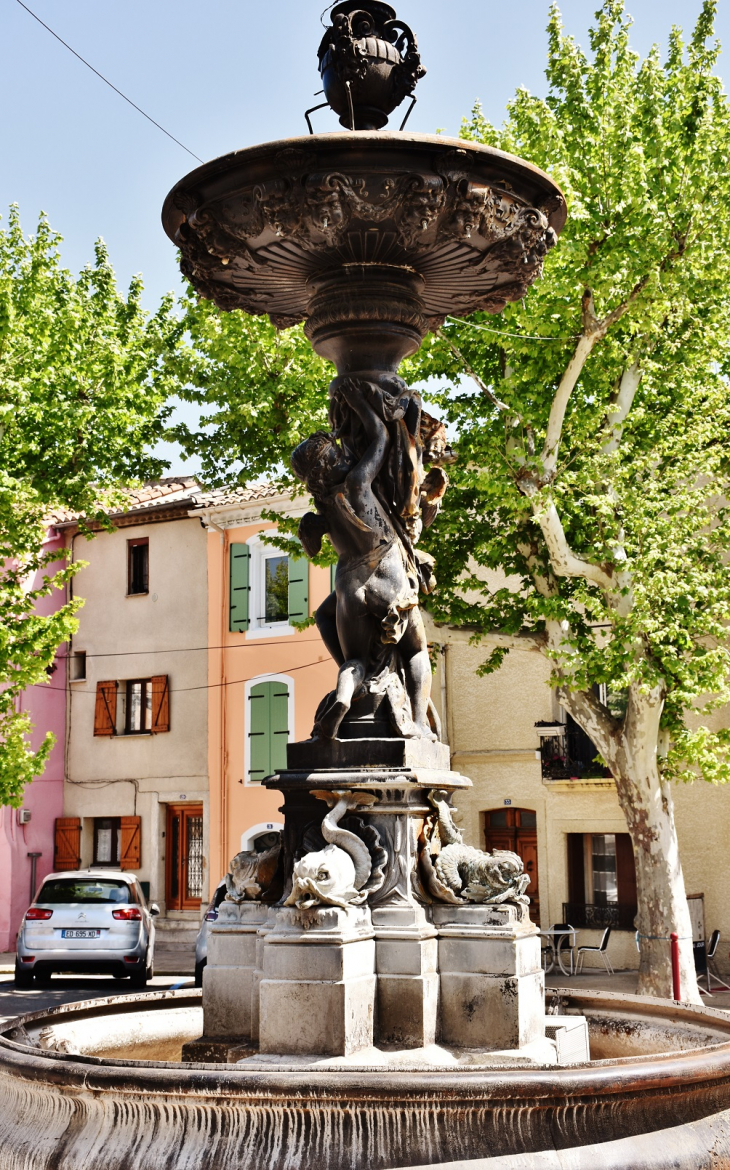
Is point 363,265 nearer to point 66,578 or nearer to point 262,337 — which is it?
point 262,337

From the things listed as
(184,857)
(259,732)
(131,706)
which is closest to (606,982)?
(259,732)

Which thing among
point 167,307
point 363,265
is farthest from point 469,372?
point 363,265

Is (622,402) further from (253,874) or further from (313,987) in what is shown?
(313,987)

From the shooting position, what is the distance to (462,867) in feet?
19.4

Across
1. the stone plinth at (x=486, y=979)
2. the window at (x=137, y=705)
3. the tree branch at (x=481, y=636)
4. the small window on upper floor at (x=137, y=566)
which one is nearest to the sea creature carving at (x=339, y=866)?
the stone plinth at (x=486, y=979)

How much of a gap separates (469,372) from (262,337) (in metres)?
3.09

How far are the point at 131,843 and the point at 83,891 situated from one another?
12.5 metres

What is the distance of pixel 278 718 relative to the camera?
97.4 feet

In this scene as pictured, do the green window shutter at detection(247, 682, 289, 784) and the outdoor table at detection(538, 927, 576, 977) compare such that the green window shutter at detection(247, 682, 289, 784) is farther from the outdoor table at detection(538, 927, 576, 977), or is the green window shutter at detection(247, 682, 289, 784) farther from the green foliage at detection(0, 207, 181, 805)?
the green foliage at detection(0, 207, 181, 805)

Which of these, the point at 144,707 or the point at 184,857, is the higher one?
the point at 144,707

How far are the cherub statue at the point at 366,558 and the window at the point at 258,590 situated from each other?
76.7 feet

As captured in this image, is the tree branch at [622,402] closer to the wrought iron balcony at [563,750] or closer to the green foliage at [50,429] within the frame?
the green foliage at [50,429]

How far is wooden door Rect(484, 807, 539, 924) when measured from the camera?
25828 millimetres

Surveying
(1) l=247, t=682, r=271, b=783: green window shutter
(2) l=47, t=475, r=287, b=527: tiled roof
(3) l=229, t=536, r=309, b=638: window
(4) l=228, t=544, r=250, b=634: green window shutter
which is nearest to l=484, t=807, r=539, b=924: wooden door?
(1) l=247, t=682, r=271, b=783: green window shutter
